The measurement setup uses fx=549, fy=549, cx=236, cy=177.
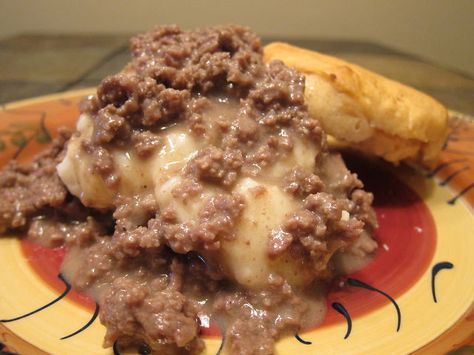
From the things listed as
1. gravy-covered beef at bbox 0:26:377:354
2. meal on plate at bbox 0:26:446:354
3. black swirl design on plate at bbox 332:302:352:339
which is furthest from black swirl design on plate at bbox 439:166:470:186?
black swirl design on plate at bbox 332:302:352:339

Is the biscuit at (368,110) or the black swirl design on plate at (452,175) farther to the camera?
the black swirl design on plate at (452,175)

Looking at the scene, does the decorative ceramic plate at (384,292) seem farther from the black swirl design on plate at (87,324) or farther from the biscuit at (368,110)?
the biscuit at (368,110)

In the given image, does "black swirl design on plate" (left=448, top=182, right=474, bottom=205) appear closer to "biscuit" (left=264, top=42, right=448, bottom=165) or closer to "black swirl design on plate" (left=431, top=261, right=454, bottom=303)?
"biscuit" (left=264, top=42, right=448, bottom=165)

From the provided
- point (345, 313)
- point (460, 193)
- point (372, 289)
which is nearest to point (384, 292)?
point (372, 289)

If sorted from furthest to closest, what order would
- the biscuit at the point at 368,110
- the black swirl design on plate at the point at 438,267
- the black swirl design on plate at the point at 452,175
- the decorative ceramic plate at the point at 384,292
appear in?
the black swirl design on plate at the point at 452,175
the biscuit at the point at 368,110
the black swirl design on plate at the point at 438,267
the decorative ceramic plate at the point at 384,292

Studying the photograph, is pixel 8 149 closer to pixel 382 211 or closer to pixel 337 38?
pixel 382 211

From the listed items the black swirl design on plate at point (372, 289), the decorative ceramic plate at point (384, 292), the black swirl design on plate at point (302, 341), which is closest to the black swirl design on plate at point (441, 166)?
the decorative ceramic plate at point (384, 292)

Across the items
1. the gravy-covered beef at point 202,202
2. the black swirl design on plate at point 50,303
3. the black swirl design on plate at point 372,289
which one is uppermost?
the gravy-covered beef at point 202,202

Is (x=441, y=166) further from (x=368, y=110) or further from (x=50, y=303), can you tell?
(x=50, y=303)
